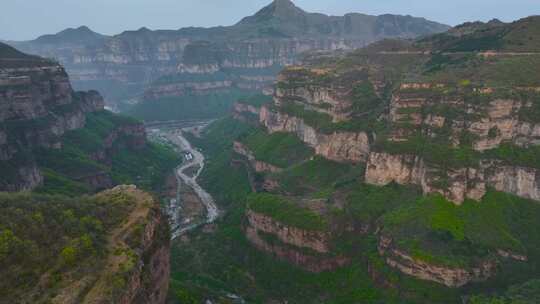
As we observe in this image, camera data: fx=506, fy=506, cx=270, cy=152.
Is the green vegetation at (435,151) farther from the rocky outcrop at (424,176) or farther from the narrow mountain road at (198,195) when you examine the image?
the narrow mountain road at (198,195)

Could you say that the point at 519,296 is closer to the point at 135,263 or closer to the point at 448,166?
the point at 448,166

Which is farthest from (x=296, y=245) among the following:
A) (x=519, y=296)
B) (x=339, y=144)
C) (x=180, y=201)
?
(x=180, y=201)

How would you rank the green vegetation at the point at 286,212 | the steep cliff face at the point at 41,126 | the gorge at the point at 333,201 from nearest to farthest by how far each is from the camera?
the gorge at the point at 333,201
the green vegetation at the point at 286,212
the steep cliff face at the point at 41,126

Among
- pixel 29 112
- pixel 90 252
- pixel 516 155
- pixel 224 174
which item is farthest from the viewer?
pixel 224 174

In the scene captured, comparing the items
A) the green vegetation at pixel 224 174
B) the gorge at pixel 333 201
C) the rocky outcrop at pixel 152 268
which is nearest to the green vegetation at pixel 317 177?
the gorge at pixel 333 201

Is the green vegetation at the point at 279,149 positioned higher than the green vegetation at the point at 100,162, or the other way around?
the green vegetation at the point at 279,149
